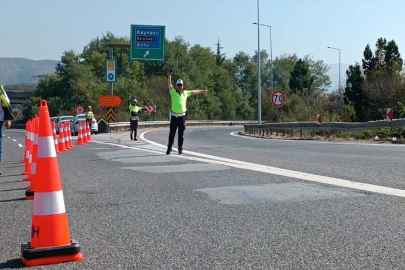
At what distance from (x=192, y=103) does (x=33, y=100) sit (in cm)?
2496

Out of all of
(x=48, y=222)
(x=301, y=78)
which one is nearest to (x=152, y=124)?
(x=48, y=222)

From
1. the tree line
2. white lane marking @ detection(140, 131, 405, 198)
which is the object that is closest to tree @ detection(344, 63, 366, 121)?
the tree line

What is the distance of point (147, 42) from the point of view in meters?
36.5

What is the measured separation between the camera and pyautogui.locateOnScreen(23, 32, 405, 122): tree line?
36.5 m

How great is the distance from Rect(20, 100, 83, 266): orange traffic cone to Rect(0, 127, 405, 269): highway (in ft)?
0.35

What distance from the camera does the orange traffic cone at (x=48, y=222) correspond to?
4168mm

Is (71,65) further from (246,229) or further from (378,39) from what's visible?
(246,229)

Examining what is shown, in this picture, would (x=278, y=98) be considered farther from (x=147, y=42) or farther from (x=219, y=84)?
(x=219, y=84)

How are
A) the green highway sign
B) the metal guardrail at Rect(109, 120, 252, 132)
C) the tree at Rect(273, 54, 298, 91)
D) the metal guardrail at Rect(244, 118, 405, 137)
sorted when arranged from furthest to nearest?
the tree at Rect(273, 54, 298, 91) → the metal guardrail at Rect(109, 120, 252, 132) → the green highway sign → the metal guardrail at Rect(244, 118, 405, 137)

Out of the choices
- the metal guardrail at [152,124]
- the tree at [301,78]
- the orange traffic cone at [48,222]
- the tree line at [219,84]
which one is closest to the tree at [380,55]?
the tree line at [219,84]

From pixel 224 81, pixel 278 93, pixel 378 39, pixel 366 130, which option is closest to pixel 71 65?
pixel 224 81

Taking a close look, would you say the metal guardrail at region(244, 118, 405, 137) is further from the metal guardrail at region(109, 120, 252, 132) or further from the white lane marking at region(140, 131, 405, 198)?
the metal guardrail at region(109, 120, 252, 132)

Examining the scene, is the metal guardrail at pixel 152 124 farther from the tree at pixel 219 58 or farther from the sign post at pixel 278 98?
the tree at pixel 219 58

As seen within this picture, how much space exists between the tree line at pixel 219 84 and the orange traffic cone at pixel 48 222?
91.4 ft
